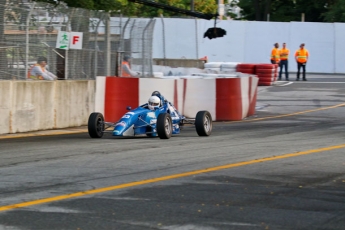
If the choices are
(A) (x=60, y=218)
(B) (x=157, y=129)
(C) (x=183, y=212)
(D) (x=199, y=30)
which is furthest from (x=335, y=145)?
(D) (x=199, y=30)

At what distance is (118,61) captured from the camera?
19.8 metres

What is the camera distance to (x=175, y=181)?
9164 millimetres

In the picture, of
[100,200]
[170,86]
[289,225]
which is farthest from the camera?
[170,86]

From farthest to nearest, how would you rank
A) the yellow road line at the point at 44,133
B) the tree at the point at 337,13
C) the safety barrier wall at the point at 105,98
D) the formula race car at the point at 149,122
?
the tree at the point at 337,13 < the safety barrier wall at the point at 105,98 < the yellow road line at the point at 44,133 < the formula race car at the point at 149,122

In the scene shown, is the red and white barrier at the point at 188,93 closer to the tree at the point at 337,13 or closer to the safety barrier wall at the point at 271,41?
the safety barrier wall at the point at 271,41

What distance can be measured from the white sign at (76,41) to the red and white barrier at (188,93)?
106 cm

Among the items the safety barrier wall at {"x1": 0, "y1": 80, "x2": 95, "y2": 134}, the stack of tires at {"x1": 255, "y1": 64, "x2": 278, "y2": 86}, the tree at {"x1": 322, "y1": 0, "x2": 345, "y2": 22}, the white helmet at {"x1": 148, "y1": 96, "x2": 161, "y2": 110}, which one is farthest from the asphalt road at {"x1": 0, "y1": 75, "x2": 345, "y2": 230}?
the tree at {"x1": 322, "y1": 0, "x2": 345, "y2": 22}

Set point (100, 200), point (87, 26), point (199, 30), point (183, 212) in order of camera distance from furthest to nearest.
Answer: point (199, 30)
point (87, 26)
point (100, 200)
point (183, 212)

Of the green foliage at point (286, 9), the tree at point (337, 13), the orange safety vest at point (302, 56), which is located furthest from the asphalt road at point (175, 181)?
the green foliage at point (286, 9)

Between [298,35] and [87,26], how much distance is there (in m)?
25.9

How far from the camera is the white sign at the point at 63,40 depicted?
57.0 ft

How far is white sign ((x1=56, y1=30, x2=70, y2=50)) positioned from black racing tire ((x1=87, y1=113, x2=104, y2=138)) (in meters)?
3.24

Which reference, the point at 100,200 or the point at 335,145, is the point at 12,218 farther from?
the point at 335,145

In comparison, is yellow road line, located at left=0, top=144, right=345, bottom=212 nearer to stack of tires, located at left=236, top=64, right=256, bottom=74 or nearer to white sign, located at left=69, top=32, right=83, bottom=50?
white sign, located at left=69, top=32, right=83, bottom=50
